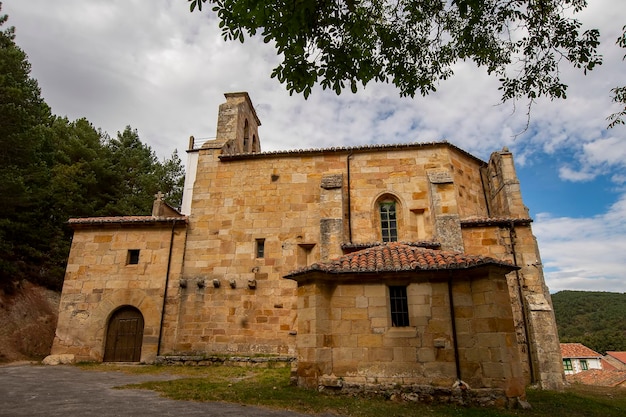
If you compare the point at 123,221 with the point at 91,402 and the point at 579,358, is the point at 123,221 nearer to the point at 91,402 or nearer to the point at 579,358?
the point at 91,402

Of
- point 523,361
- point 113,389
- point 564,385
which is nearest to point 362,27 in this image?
point 113,389

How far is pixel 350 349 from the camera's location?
368 inches

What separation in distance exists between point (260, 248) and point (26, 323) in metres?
12.5

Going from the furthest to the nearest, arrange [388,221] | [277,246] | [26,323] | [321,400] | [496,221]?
1. [26,323]
2. [388,221]
3. [277,246]
4. [496,221]
5. [321,400]

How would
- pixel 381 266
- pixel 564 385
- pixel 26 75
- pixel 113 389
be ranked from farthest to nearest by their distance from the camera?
pixel 26 75 → pixel 564 385 → pixel 381 266 → pixel 113 389

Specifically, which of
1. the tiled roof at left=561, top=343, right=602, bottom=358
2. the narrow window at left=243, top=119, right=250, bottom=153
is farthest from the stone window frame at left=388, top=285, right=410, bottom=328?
the tiled roof at left=561, top=343, right=602, bottom=358

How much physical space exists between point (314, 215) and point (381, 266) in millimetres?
6962

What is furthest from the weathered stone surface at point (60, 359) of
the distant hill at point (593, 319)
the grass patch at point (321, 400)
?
the distant hill at point (593, 319)

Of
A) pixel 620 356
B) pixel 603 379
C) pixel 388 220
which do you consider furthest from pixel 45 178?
pixel 620 356

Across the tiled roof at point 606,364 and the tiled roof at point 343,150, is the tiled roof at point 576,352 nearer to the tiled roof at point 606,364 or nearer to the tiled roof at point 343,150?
the tiled roof at point 606,364

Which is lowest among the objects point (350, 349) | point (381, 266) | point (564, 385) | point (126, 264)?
point (564, 385)

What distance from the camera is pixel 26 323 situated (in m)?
18.2

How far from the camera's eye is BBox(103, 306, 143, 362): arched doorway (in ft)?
49.2

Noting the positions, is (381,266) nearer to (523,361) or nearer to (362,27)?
(362,27)
